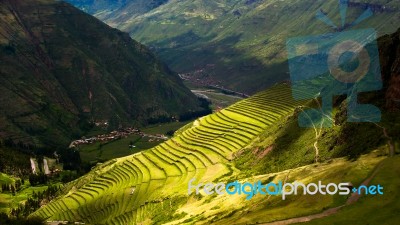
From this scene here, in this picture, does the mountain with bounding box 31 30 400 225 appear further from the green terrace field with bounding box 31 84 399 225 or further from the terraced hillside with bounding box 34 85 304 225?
the terraced hillside with bounding box 34 85 304 225

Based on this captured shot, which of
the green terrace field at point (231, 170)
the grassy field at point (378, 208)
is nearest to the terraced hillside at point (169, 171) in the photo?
the green terrace field at point (231, 170)

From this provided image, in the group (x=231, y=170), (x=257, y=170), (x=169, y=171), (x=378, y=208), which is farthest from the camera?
(x=169, y=171)

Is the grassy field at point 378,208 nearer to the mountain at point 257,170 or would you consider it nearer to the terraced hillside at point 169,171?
the mountain at point 257,170

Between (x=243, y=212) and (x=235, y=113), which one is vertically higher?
(x=235, y=113)

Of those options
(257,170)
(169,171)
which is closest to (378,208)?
(257,170)

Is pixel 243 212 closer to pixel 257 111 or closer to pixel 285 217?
pixel 285 217

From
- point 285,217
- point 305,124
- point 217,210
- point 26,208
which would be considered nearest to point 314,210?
point 285,217

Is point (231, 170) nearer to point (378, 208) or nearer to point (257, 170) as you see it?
point (257, 170)
